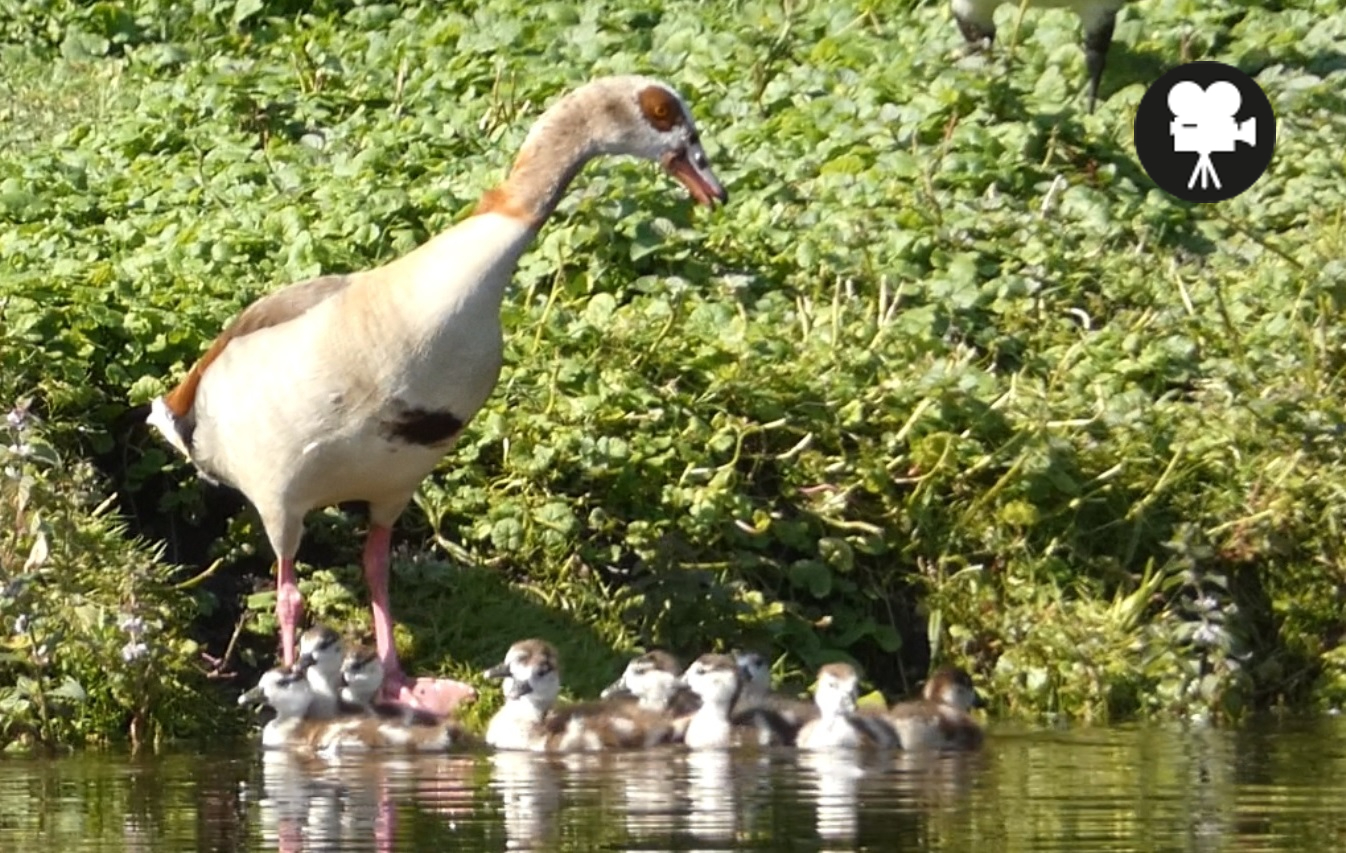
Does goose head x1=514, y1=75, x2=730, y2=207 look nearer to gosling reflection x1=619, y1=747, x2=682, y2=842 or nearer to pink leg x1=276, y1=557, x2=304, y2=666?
pink leg x1=276, y1=557, x2=304, y2=666

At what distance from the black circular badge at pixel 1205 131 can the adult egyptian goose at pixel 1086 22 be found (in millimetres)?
282

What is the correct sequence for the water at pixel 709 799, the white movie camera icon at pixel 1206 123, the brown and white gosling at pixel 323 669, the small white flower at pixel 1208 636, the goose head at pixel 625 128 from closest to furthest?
the water at pixel 709 799, the brown and white gosling at pixel 323 669, the goose head at pixel 625 128, the small white flower at pixel 1208 636, the white movie camera icon at pixel 1206 123

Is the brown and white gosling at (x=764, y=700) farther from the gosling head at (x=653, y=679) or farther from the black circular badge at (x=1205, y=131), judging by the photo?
the black circular badge at (x=1205, y=131)

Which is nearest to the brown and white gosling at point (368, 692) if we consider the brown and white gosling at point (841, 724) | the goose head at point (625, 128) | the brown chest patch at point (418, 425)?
the brown chest patch at point (418, 425)

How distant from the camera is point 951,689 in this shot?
31.8 ft

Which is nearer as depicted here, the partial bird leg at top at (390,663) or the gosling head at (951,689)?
the gosling head at (951,689)

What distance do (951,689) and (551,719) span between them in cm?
122

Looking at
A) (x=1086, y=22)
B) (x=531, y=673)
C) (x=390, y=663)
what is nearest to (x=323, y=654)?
(x=390, y=663)

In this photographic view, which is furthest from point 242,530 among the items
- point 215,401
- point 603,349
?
point 603,349

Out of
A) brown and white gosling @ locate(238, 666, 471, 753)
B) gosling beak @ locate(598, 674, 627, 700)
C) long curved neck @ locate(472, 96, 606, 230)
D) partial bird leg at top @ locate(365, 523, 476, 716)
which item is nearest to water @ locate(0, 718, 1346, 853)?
brown and white gosling @ locate(238, 666, 471, 753)

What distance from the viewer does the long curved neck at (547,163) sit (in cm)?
1030

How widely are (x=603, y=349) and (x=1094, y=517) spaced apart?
1.88 meters

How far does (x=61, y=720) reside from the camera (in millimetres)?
9656

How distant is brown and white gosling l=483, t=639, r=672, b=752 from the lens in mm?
9508
